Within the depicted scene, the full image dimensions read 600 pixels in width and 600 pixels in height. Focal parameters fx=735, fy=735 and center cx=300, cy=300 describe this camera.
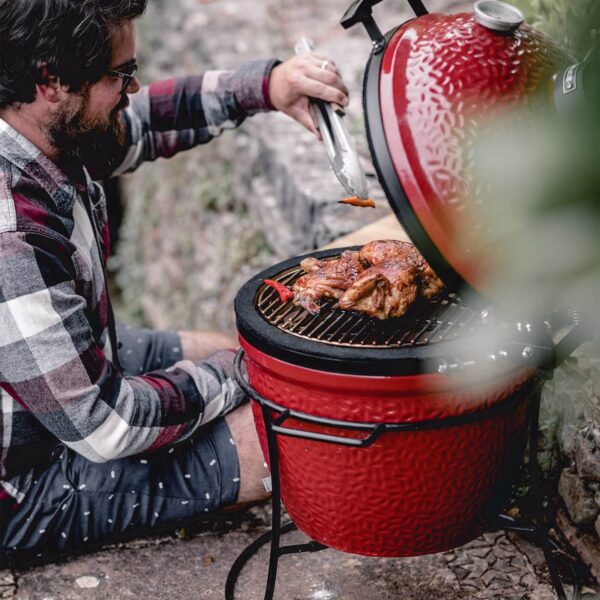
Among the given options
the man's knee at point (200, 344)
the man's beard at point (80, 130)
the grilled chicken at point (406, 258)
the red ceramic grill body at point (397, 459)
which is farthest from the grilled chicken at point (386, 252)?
the man's knee at point (200, 344)

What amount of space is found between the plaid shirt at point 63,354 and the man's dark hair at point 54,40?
166mm

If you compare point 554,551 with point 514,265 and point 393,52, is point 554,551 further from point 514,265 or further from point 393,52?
point 393,52

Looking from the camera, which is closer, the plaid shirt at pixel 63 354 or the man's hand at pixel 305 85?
the plaid shirt at pixel 63 354

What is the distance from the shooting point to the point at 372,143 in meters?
1.60

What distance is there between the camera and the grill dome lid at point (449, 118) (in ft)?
5.02

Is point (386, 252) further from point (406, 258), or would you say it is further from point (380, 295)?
point (380, 295)

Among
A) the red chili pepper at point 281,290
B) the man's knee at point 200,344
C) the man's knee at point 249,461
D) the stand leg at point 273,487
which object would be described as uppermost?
the red chili pepper at point 281,290

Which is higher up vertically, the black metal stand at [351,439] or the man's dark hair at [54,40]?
the man's dark hair at [54,40]


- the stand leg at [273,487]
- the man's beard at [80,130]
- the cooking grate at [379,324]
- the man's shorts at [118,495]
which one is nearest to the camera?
the cooking grate at [379,324]

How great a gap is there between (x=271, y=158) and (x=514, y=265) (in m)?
3.70

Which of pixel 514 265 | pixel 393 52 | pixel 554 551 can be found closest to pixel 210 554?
pixel 554 551

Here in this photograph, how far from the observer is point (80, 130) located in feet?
7.82

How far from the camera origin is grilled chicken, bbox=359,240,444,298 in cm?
212

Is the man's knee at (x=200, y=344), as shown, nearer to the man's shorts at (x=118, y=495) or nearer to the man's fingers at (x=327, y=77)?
the man's shorts at (x=118, y=495)
